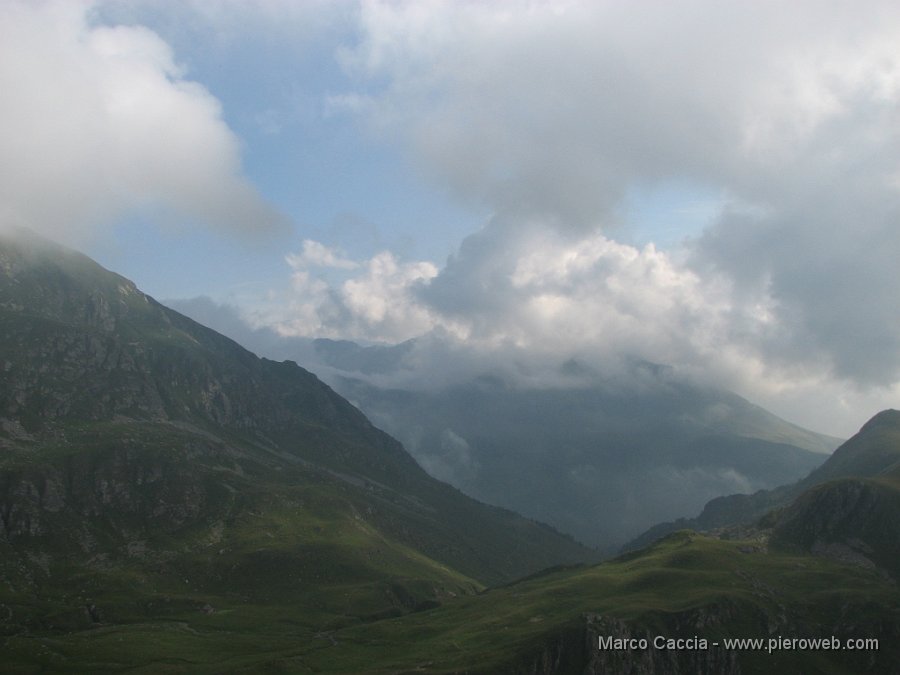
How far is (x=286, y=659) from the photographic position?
199 meters

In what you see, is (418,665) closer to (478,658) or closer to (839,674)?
(478,658)

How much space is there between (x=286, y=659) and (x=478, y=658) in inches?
2097

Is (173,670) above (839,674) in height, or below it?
below

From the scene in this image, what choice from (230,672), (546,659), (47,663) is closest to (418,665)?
(546,659)

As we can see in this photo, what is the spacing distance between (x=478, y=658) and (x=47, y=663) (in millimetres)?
113137

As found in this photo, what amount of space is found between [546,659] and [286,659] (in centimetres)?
7153

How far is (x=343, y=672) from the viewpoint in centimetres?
19100

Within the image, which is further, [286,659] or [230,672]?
[286,659]

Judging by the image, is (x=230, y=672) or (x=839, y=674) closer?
(x=230, y=672)

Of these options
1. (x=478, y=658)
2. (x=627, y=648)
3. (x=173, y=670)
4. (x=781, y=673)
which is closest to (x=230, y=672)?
(x=173, y=670)

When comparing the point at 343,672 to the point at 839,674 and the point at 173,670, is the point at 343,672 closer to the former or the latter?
the point at 173,670

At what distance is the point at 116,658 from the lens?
196 m

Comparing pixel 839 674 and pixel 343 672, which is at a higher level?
pixel 839 674

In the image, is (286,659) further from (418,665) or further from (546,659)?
(546,659)
